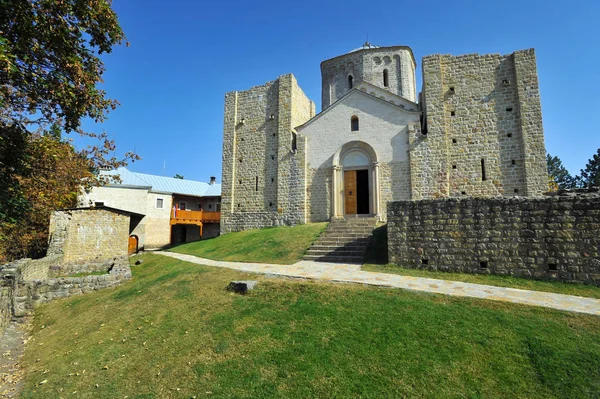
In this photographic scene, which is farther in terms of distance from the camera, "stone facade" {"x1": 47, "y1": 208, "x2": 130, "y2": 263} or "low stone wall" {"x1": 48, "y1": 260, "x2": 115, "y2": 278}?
A: "stone facade" {"x1": 47, "y1": 208, "x2": 130, "y2": 263}

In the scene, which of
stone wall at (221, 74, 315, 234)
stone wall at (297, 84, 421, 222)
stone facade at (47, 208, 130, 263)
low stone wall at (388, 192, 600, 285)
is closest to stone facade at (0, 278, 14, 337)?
stone facade at (47, 208, 130, 263)

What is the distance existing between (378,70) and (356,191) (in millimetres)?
10894

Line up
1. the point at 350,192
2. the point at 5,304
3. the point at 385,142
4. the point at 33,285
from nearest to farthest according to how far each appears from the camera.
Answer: the point at 5,304, the point at 33,285, the point at 385,142, the point at 350,192

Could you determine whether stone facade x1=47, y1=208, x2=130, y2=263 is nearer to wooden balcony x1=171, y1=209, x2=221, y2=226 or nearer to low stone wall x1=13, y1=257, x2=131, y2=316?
low stone wall x1=13, y1=257, x2=131, y2=316

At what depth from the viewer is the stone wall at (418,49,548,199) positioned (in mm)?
14602

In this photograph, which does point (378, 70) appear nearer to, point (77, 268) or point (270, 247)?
point (270, 247)

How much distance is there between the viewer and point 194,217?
29.1 metres

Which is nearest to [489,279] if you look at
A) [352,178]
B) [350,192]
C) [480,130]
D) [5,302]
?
[350,192]

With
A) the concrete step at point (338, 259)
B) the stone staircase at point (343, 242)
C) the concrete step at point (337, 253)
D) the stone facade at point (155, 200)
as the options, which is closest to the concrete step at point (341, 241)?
the stone staircase at point (343, 242)

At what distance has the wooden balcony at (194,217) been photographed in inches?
1120

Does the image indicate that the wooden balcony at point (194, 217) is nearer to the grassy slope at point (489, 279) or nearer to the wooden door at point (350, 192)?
the wooden door at point (350, 192)

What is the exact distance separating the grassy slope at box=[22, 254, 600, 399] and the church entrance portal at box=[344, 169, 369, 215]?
34.5 ft

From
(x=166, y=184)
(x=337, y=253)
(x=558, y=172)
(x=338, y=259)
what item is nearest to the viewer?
(x=338, y=259)

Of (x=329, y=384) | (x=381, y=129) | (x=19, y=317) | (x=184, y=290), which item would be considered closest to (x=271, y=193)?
(x=381, y=129)
